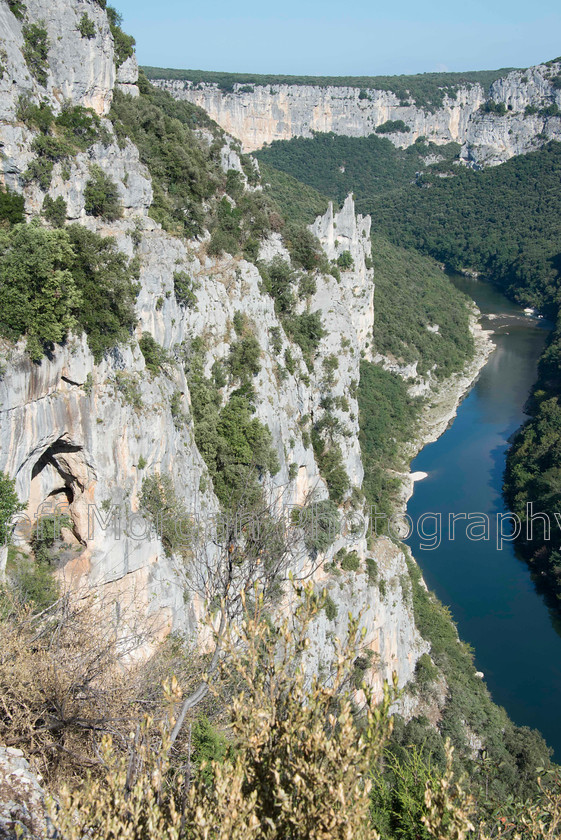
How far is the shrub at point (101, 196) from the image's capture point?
11.4 metres

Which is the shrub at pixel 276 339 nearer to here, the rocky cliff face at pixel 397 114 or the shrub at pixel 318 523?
the shrub at pixel 318 523

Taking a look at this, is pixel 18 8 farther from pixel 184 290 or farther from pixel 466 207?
pixel 466 207

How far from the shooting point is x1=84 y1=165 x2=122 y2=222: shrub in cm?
1144

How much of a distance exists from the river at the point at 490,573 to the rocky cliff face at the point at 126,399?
551 cm

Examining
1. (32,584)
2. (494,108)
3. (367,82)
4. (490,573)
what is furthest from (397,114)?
(32,584)

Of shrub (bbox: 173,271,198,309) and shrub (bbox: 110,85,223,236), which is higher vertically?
shrub (bbox: 110,85,223,236)

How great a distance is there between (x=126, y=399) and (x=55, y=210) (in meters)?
3.63

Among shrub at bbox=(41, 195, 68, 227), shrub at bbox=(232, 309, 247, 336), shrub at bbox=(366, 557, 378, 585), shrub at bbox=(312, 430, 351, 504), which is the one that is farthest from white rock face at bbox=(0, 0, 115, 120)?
shrub at bbox=(366, 557, 378, 585)

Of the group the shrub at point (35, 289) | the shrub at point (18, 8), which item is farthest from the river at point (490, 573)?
the shrub at point (18, 8)

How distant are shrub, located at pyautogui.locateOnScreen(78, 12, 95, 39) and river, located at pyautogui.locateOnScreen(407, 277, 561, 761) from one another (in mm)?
20125

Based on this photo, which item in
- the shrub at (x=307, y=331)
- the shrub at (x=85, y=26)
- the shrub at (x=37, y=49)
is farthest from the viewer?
the shrub at (x=307, y=331)

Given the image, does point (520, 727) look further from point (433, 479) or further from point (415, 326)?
point (415, 326)

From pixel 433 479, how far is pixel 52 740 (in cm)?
2669

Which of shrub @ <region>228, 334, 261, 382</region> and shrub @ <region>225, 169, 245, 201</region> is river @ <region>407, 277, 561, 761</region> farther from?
shrub @ <region>225, 169, 245, 201</region>
